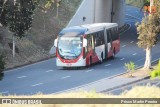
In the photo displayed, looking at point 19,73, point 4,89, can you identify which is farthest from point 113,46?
point 4,89

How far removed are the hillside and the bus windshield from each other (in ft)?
14.2

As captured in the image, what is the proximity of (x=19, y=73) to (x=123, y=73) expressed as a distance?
7.97m

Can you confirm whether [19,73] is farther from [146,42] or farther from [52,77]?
[146,42]

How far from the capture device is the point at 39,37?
5419 centimetres

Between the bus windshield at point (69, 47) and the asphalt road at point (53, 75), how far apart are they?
4.31 ft

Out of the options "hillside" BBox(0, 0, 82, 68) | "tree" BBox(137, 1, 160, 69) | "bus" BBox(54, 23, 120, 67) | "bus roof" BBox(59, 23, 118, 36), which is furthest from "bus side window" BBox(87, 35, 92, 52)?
"hillside" BBox(0, 0, 82, 68)

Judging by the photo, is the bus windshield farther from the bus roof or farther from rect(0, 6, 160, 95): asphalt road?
rect(0, 6, 160, 95): asphalt road

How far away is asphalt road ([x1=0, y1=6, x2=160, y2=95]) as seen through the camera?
3481 cm

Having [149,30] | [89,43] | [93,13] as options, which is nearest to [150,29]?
[149,30]

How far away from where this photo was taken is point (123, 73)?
133 ft

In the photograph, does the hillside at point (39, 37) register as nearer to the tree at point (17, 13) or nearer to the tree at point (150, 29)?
the tree at point (17, 13)

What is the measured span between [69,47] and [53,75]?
11.3ft

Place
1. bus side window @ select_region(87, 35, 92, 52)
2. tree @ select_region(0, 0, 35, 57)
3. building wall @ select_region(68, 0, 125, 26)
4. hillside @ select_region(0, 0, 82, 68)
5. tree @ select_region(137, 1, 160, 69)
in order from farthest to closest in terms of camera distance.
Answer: building wall @ select_region(68, 0, 125, 26)
hillside @ select_region(0, 0, 82, 68)
bus side window @ select_region(87, 35, 92, 52)
tree @ select_region(137, 1, 160, 69)
tree @ select_region(0, 0, 35, 57)

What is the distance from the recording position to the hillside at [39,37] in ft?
154
